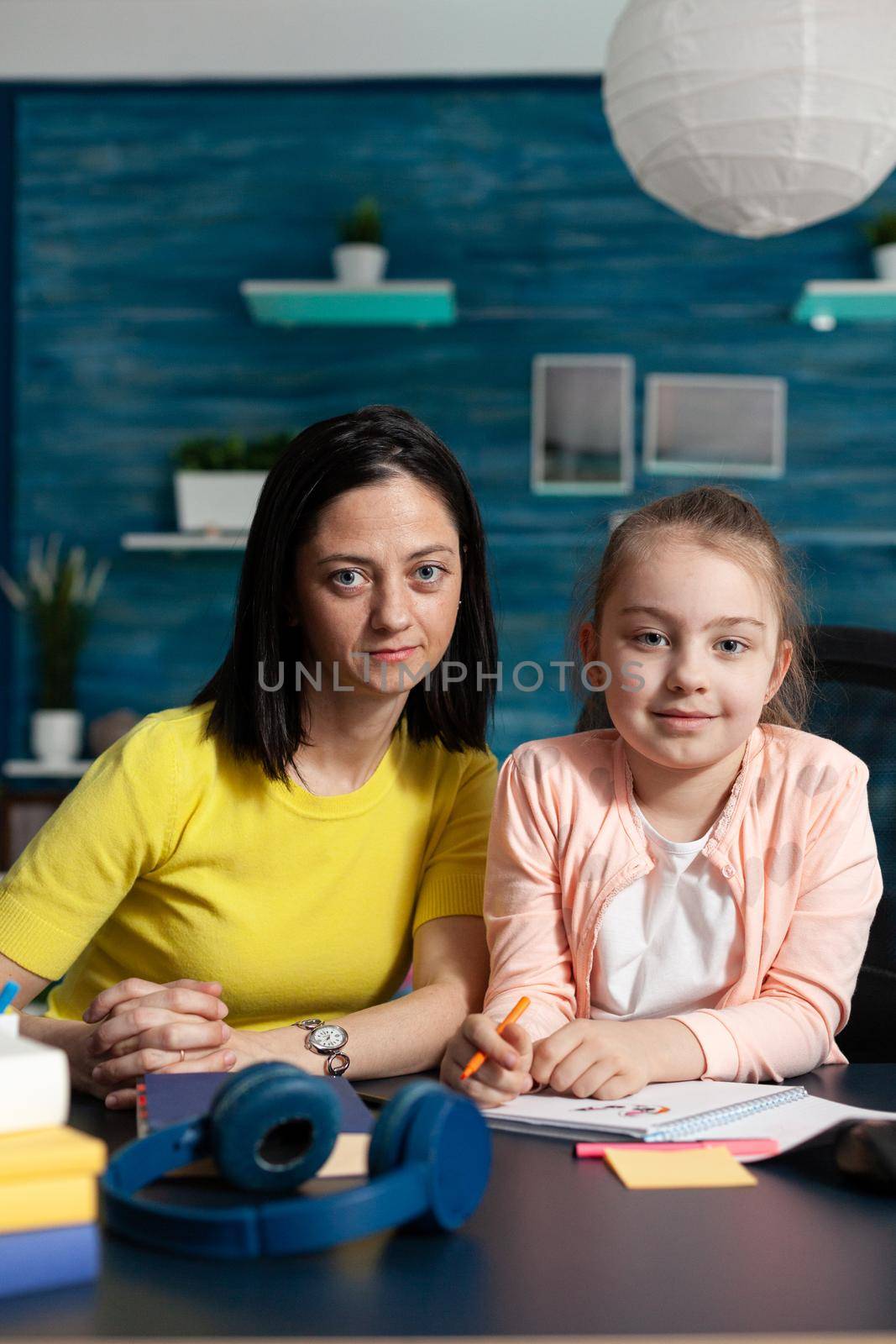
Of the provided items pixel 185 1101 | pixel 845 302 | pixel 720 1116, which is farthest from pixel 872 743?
pixel 845 302

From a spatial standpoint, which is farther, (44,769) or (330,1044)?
(44,769)

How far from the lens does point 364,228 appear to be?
387cm

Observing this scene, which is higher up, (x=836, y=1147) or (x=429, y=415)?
(x=429, y=415)

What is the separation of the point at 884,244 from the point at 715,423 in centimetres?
70

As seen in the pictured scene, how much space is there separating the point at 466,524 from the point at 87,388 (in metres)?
3.13

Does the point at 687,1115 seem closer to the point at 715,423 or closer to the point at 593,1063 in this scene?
the point at 593,1063

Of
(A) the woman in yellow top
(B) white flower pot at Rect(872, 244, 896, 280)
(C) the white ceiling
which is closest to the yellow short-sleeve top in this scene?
(A) the woman in yellow top

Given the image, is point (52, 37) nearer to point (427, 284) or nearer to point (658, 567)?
point (427, 284)

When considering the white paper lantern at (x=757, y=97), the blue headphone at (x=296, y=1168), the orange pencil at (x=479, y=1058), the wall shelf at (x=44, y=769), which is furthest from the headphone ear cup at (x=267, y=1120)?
the wall shelf at (x=44, y=769)

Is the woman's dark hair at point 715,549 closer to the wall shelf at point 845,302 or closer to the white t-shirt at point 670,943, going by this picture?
the white t-shirt at point 670,943

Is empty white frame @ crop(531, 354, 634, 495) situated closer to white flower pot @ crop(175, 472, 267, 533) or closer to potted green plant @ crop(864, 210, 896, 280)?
potted green plant @ crop(864, 210, 896, 280)

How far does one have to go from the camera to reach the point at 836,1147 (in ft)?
2.44

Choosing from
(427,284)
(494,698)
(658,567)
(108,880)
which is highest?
(427,284)

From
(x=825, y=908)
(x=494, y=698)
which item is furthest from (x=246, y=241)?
(x=825, y=908)
